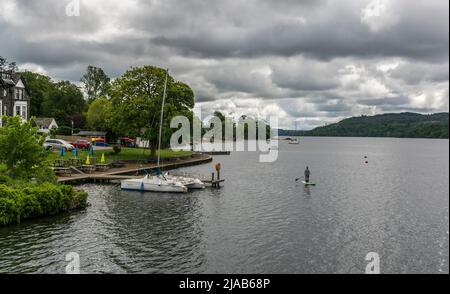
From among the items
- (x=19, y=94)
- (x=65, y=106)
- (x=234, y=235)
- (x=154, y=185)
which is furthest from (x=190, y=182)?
(x=65, y=106)

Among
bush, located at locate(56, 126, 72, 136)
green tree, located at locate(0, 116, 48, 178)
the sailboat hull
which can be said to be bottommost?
the sailboat hull

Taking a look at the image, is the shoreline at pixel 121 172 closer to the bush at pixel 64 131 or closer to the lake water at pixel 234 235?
the lake water at pixel 234 235

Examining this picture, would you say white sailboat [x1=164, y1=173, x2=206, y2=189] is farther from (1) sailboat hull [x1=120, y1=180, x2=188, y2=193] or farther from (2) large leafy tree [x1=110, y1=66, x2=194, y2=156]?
(2) large leafy tree [x1=110, y1=66, x2=194, y2=156]

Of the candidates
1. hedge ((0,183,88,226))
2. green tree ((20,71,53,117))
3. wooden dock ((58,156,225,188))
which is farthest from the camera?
green tree ((20,71,53,117))

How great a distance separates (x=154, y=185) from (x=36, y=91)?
91111 mm

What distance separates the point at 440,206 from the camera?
38.9m

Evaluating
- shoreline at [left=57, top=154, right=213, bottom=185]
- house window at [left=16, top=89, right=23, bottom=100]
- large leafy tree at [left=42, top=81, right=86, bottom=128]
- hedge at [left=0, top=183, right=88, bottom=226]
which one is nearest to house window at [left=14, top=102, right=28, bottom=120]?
house window at [left=16, top=89, right=23, bottom=100]

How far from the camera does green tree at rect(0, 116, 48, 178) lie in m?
32.8

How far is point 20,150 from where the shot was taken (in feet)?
108

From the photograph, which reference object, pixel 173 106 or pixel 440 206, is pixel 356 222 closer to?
pixel 440 206

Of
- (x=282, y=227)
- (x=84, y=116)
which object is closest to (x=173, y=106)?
(x=282, y=227)

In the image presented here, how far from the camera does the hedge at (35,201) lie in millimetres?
27078

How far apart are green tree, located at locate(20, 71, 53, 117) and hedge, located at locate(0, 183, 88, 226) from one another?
92428mm
